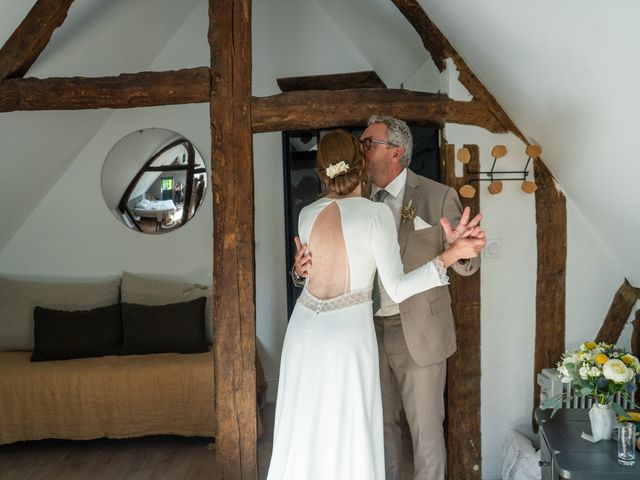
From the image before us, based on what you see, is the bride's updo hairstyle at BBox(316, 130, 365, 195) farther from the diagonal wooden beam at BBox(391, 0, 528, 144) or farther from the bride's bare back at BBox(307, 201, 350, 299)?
the diagonal wooden beam at BBox(391, 0, 528, 144)

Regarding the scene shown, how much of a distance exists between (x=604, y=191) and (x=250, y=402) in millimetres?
1944

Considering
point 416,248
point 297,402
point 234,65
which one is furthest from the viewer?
point 234,65

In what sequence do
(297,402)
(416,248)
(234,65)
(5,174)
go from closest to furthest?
(297,402), (416,248), (234,65), (5,174)

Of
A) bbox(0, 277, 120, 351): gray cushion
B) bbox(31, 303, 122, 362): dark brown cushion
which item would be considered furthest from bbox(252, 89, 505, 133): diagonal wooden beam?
bbox(0, 277, 120, 351): gray cushion

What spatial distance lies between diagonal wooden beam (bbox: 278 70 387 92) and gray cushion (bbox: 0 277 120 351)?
6.49 ft

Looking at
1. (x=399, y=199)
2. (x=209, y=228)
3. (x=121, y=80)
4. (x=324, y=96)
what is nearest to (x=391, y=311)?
(x=399, y=199)

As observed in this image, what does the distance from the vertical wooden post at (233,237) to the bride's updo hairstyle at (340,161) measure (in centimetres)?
88

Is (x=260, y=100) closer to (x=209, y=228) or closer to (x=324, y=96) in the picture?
(x=324, y=96)

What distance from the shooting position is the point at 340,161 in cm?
222

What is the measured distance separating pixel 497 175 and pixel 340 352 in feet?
4.96

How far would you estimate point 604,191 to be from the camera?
273 cm

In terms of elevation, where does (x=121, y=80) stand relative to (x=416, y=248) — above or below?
above

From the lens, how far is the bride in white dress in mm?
2166

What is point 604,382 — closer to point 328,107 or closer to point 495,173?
point 495,173
